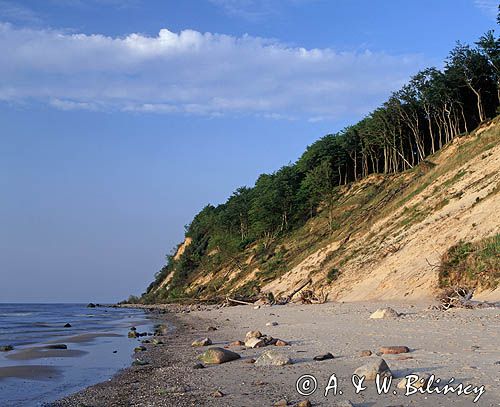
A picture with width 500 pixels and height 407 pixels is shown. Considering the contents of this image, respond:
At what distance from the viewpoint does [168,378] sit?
10828 millimetres

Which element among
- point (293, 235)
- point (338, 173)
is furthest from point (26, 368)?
point (338, 173)

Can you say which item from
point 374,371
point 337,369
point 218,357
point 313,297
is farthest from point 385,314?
point 313,297

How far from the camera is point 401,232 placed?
111 feet

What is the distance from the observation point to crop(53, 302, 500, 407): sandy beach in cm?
737

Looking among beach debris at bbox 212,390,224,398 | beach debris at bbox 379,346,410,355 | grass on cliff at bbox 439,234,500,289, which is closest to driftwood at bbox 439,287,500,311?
grass on cliff at bbox 439,234,500,289

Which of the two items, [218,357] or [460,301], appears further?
[460,301]

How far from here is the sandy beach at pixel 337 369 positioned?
24.2 feet

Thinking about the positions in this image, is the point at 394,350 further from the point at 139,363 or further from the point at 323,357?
the point at 139,363

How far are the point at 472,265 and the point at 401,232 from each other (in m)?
11.8

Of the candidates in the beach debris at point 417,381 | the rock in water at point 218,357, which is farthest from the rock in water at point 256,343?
the beach debris at point 417,381

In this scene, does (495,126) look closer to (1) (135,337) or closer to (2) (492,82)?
(2) (492,82)

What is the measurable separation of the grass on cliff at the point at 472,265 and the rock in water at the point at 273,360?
41.7 feet

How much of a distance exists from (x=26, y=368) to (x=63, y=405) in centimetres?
635

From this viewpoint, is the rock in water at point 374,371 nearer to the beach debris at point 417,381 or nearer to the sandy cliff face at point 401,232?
the beach debris at point 417,381
